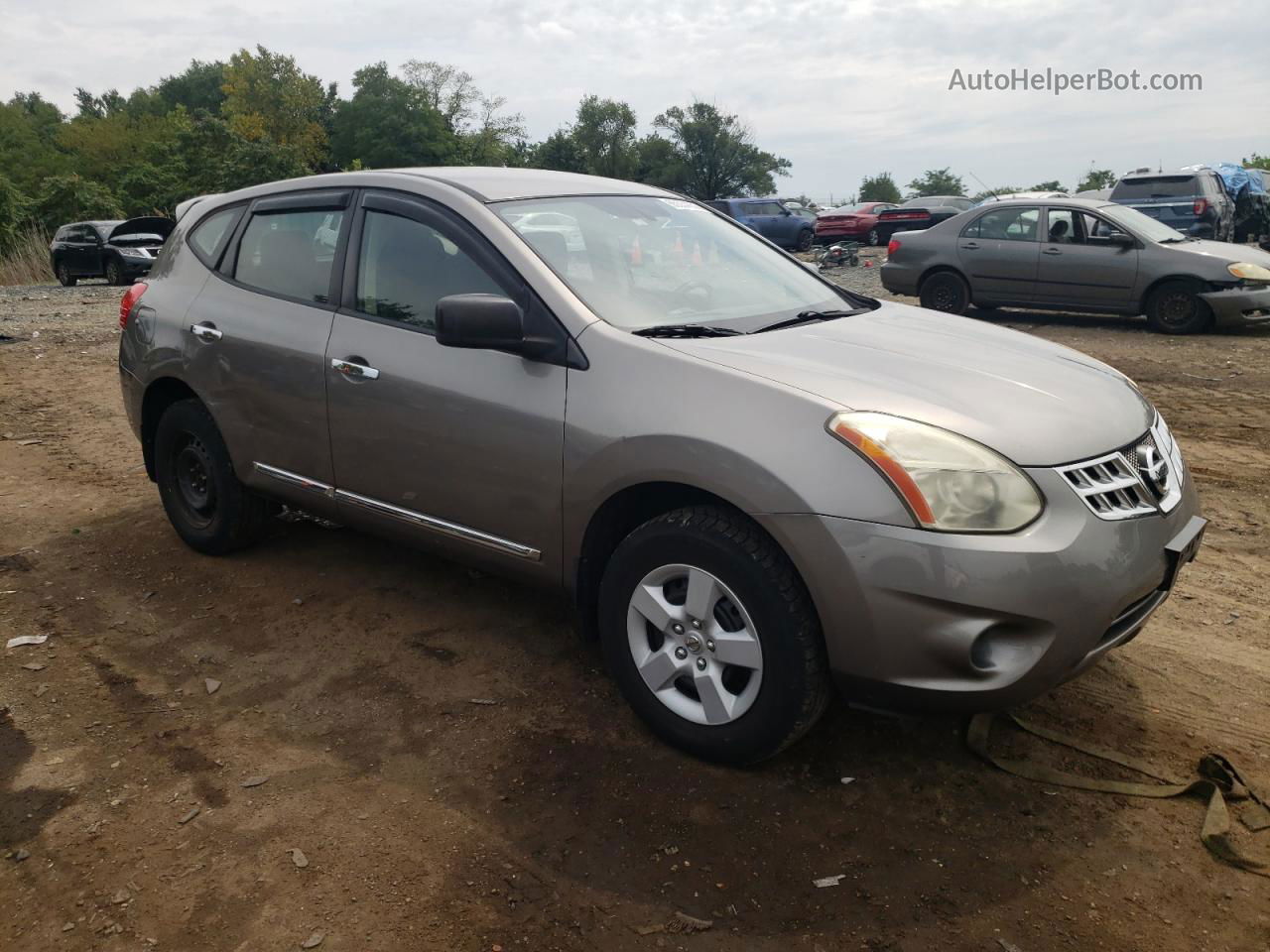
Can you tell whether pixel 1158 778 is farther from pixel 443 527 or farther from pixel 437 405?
pixel 437 405

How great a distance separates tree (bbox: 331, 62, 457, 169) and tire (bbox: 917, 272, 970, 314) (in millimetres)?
59283

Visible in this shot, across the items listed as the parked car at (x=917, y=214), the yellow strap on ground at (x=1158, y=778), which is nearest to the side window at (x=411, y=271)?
the yellow strap on ground at (x=1158, y=778)

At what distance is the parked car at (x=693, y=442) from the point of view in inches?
103

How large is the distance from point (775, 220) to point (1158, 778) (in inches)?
1045

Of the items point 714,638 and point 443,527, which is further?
point 443,527

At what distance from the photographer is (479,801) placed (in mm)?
2959

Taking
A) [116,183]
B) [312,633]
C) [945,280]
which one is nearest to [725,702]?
[312,633]

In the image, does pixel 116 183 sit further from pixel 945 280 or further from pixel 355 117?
pixel 945 280

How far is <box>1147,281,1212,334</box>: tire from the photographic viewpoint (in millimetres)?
11266

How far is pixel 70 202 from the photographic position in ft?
126

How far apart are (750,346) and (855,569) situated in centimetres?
88

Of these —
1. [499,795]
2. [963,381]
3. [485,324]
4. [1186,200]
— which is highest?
[1186,200]

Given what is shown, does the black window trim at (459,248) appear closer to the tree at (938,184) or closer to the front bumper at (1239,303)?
the front bumper at (1239,303)

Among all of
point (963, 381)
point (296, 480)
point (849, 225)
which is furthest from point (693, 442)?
point (849, 225)
